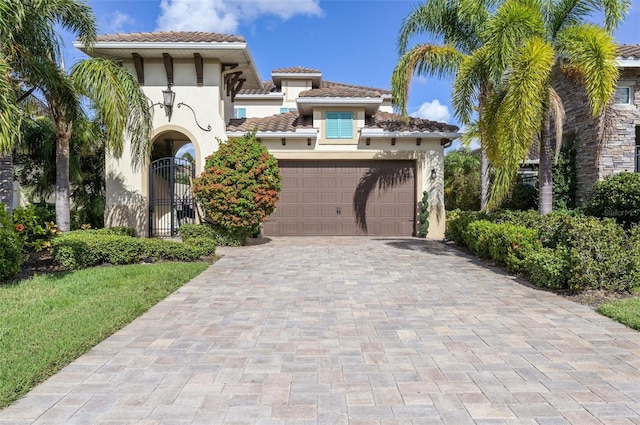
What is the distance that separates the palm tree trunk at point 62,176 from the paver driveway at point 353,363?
5304 millimetres

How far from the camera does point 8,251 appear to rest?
721 centimetres

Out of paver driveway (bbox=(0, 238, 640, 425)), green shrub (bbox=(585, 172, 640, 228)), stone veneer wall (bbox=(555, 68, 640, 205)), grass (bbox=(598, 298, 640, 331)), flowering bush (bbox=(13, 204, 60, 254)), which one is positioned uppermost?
stone veneer wall (bbox=(555, 68, 640, 205))

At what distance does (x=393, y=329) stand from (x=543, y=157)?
6.87 metres

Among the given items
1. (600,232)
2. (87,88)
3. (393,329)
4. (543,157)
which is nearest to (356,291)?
(393,329)

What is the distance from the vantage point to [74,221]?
13.3 metres

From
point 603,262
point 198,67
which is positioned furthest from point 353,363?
point 198,67

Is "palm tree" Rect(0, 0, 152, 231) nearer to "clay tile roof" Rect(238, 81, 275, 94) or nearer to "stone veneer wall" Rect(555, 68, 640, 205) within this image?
"stone veneer wall" Rect(555, 68, 640, 205)

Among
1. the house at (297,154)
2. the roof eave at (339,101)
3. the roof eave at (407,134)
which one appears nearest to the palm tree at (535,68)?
the roof eave at (407,134)

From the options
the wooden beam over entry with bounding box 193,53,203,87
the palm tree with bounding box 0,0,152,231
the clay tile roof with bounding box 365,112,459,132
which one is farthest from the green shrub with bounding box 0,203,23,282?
the clay tile roof with bounding box 365,112,459,132

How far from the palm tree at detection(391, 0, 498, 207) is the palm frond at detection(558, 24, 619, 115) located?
2018 millimetres

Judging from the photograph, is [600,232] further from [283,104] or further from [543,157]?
[283,104]

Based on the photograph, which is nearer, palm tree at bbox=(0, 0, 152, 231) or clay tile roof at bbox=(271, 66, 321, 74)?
palm tree at bbox=(0, 0, 152, 231)

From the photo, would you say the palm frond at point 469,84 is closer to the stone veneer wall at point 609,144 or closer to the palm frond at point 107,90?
the stone veneer wall at point 609,144

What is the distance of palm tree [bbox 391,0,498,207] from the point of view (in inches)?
445
